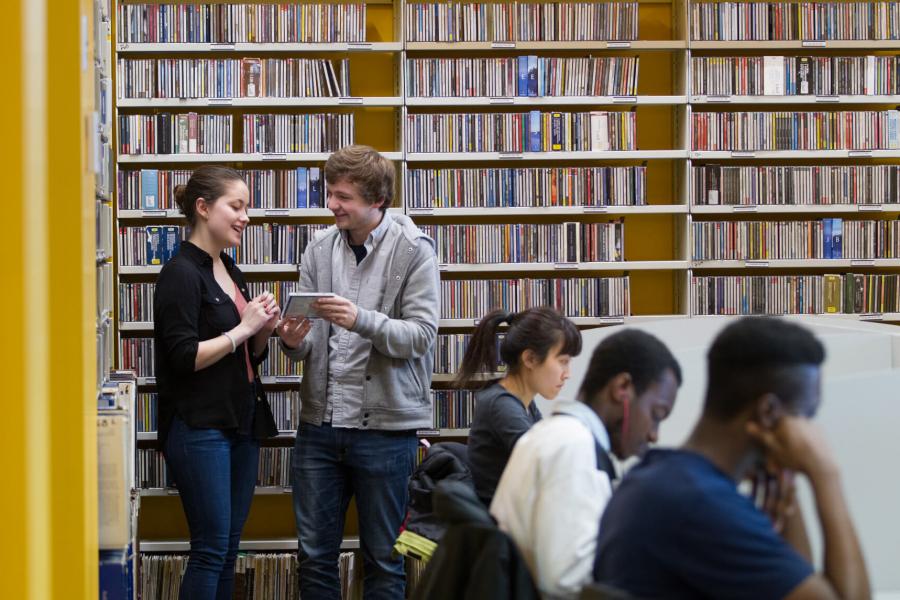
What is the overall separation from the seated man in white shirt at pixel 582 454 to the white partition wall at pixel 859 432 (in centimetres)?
4

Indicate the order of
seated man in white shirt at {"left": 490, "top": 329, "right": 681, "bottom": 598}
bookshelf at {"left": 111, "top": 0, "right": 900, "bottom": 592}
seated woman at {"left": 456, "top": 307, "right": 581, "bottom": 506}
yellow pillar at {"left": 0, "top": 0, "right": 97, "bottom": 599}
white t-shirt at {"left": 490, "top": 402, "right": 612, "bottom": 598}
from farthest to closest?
bookshelf at {"left": 111, "top": 0, "right": 900, "bottom": 592}
seated woman at {"left": 456, "top": 307, "right": 581, "bottom": 506}
yellow pillar at {"left": 0, "top": 0, "right": 97, "bottom": 599}
white t-shirt at {"left": 490, "top": 402, "right": 612, "bottom": 598}
seated man in white shirt at {"left": 490, "top": 329, "right": 681, "bottom": 598}

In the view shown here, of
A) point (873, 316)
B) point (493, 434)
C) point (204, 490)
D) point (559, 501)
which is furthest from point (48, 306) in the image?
point (873, 316)

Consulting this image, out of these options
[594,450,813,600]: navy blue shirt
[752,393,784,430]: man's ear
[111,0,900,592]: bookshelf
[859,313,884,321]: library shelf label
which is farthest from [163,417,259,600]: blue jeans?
[859,313,884,321]: library shelf label

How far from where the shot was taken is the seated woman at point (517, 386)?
7.94 feet

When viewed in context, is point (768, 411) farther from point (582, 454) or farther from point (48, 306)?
point (48, 306)

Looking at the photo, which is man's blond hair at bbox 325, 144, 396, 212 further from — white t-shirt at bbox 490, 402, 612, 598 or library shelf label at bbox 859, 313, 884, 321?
library shelf label at bbox 859, 313, 884, 321

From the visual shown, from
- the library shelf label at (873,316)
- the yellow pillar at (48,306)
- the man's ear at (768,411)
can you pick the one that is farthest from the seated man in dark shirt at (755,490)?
the library shelf label at (873,316)

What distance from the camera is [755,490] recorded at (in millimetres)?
1009

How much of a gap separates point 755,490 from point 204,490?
2297 mm

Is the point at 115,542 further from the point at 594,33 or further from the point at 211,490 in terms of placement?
the point at 594,33

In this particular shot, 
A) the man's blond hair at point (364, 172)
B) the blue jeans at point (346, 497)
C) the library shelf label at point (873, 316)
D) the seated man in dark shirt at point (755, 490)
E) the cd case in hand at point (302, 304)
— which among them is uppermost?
the man's blond hair at point (364, 172)

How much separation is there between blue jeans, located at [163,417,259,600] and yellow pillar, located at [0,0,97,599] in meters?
0.90

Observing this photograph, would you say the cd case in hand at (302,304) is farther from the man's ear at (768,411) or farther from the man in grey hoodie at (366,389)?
the man's ear at (768,411)

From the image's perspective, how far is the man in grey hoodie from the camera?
2980 millimetres
